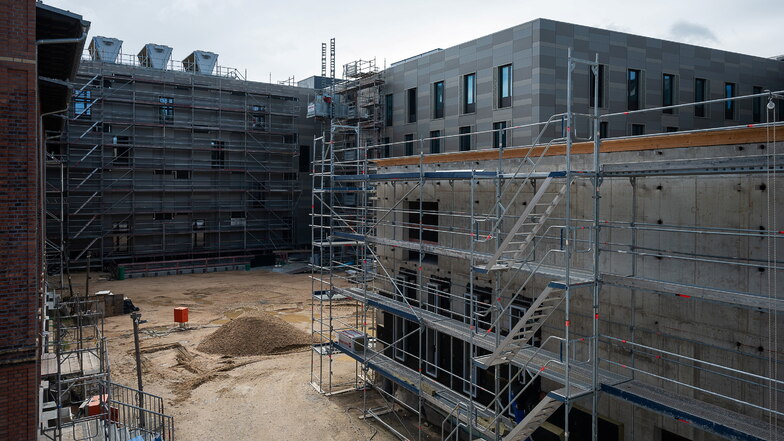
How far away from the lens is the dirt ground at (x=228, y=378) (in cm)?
1532

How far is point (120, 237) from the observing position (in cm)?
3978

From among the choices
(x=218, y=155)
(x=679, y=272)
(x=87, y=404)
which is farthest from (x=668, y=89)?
(x=218, y=155)

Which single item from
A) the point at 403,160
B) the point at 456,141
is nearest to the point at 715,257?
the point at 403,160

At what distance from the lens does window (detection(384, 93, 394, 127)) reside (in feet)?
116

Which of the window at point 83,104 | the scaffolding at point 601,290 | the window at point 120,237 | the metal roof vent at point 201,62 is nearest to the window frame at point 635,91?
the scaffolding at point 601,290

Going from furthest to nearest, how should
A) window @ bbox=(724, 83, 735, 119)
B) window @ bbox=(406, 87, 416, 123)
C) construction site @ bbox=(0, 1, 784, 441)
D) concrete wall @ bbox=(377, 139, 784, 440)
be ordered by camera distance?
1. window @ bbox=(406, 87, 416, 123)
2. window @ bbox=(724, 83, 735, 119)
3. construction site @ bbox=(0, 1, 784, 441)
4. concrete wall @ bbox=(377, 139, 784, 440)

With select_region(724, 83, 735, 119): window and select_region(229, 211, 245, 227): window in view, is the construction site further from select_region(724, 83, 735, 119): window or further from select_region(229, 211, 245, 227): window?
select_region(229, 211, 245, 227): window

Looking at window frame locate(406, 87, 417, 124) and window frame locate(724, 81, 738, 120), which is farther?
window frame locate(406, 87, 417, 124)

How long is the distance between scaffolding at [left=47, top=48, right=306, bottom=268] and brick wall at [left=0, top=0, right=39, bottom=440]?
28128 millimetres

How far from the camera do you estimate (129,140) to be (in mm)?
39594

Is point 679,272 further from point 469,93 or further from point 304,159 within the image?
point 304,159

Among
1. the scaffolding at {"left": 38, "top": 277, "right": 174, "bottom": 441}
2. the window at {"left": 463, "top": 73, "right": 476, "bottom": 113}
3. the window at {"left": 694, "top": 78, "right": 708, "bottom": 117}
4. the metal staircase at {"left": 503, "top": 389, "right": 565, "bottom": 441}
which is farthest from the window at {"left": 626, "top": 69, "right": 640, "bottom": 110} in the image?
the scaffolding at {"left": 38, "top": 277, "right": 174, "bottom": 441}

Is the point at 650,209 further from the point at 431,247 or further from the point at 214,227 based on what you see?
the point at 214,227

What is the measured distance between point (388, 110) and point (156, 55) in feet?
64.9
